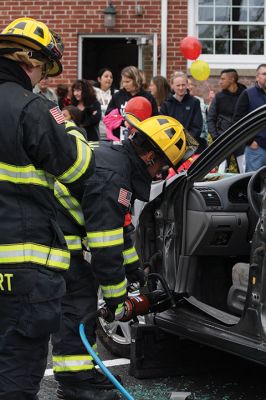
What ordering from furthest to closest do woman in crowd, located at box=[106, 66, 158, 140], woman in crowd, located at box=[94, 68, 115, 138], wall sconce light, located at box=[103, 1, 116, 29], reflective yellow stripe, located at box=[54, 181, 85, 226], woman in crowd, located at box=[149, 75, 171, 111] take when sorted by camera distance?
1. wall sconce light, located at box=[103, 1, 116, 29]
2. woman in crowd, located at box=[94, 68, 115, 138]
3. woman in crowd, located at box=[149, 75, 171, 111]
4. woman in crowd, located at box=[106, 66, 158, 140]
5. reflective yellow stripe, located at box=[54, 181, 85, 226]

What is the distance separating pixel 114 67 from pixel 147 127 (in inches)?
485

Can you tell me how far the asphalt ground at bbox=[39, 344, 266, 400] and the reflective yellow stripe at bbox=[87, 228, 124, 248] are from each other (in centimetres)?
102

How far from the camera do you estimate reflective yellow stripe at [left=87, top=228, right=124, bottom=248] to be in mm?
4227

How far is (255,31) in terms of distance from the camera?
1373 centimetres

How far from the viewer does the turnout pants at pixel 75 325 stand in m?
4.63

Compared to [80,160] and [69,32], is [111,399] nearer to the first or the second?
[80,160]

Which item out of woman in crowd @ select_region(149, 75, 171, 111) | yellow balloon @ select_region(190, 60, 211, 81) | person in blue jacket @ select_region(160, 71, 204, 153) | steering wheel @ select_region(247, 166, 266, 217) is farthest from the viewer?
yellow balloon @ select_region(190, 60, 211, 81)

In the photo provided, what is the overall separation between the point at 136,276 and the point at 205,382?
0.83m

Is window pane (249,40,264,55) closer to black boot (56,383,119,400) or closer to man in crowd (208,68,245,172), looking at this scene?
man in crowd (208,68,245,172)

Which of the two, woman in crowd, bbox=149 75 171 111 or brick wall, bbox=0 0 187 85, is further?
brick wall, bbox=0 0 187 85

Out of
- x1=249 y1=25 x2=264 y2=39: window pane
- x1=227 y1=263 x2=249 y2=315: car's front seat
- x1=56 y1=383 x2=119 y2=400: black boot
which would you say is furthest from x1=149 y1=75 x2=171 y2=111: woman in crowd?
x1=56 y1=383 x2=119 y2=400: black boot

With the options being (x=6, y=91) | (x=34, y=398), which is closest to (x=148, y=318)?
(x=34, y=398)

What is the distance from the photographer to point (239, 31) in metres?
13.7

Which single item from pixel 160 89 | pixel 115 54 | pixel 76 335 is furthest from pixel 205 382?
pixel 115 54
